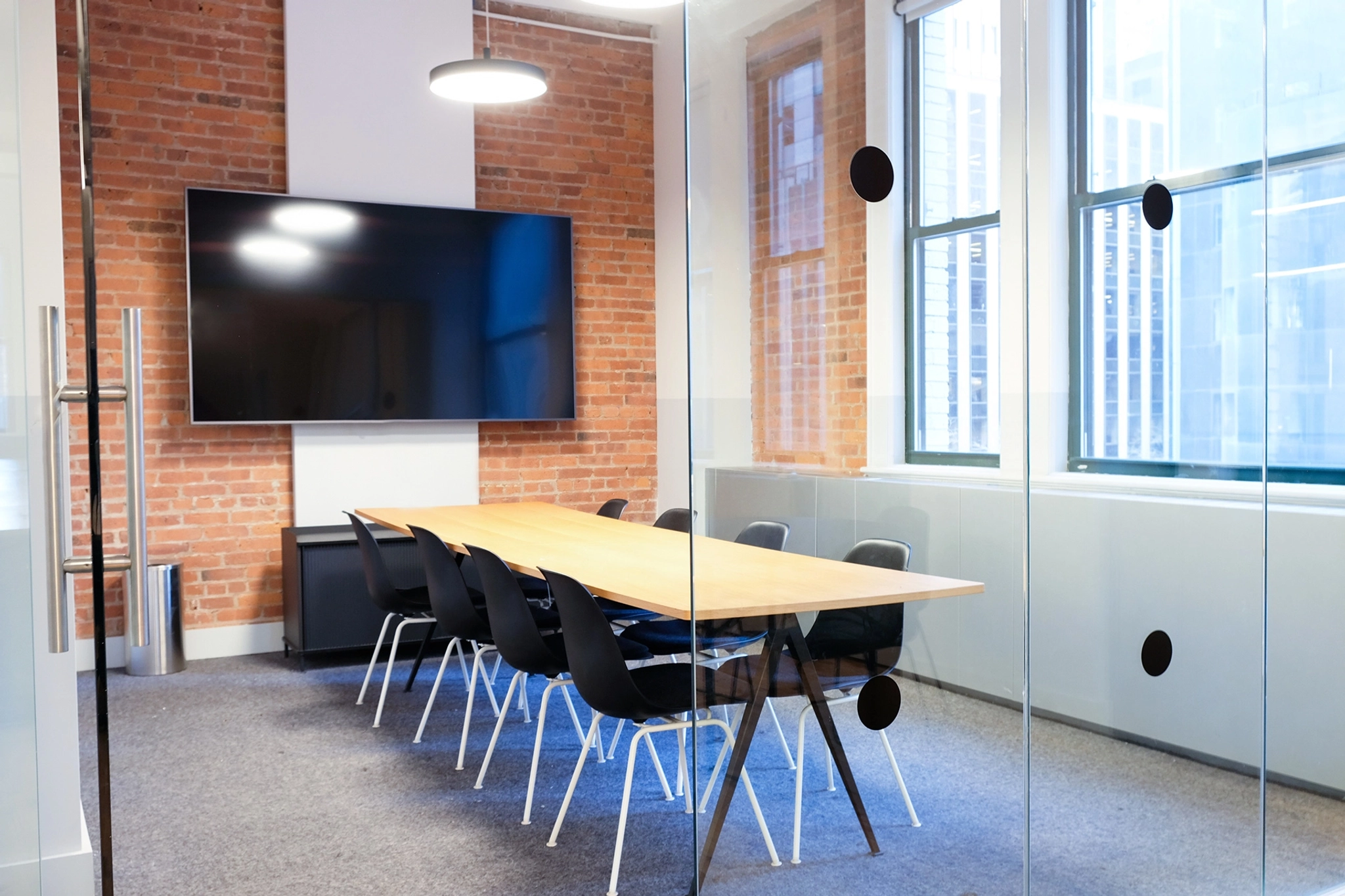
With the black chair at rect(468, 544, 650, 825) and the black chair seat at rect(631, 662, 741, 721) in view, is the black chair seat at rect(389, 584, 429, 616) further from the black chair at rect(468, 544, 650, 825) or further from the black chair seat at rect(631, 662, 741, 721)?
the black chair seat at rect(631, 662, 741, 721)

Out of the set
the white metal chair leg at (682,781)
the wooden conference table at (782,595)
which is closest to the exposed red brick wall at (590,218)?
the white metal chair leg at (682,781)

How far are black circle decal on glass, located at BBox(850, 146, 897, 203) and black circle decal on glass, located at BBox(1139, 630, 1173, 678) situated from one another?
1.17 m

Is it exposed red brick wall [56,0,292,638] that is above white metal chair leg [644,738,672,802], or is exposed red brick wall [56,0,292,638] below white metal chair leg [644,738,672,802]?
above

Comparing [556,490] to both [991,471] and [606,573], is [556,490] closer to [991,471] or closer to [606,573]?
[606,573]

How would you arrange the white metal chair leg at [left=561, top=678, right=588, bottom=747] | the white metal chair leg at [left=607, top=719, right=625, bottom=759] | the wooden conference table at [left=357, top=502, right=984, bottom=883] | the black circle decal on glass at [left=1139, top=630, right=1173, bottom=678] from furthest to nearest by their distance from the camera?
the white metal chair leg at [left=561, top=678, right=588, bottom=747]
the white metal chair leg at [left=607, top=719, right=625, bottom=759]
the black circle decal on glass at [left=1139, top=630, right=1173, bottom=678]
the wooden conference table at [left=357, top=502, right=984, bottom=883]

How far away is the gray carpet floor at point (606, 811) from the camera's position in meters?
2.17

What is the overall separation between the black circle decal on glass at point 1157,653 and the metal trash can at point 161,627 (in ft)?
15.9

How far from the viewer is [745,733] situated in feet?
6.88

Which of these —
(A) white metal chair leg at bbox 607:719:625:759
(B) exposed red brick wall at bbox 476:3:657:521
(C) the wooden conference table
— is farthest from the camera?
(B) exposed red brick wall at bbox 476:3:657:521

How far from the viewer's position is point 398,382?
646 centimetres

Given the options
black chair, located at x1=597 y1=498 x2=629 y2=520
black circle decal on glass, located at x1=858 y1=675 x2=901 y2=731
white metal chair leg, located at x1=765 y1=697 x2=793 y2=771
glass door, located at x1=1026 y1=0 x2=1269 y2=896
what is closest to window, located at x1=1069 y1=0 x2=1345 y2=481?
glass door, located at x1=1026 y1=0 x2=1269 y2=896

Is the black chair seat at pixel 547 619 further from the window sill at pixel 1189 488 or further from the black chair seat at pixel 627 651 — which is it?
the window sill at pixel 1189 488

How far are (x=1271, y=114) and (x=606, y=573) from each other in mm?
2142

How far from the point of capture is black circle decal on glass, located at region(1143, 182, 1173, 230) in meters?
2.45
